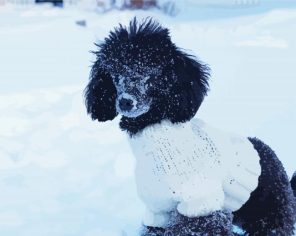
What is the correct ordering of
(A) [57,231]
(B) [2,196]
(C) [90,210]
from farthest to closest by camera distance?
(B) [2,196]
(C) [90,210]
(A) [57,231]

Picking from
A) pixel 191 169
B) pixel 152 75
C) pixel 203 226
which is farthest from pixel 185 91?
pixel 203 226

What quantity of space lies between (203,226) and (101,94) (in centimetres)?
47

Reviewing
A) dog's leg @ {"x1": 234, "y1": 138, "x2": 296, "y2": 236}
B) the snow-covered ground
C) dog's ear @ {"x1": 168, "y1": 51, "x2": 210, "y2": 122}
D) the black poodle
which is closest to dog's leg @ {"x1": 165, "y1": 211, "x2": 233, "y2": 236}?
the black poodle

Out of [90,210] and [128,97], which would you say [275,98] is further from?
[128,97]

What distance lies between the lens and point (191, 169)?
1.40m

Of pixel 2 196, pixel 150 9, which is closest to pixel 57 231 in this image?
pixel 2 196

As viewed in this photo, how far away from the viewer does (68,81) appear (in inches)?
154

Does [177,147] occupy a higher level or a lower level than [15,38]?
higher

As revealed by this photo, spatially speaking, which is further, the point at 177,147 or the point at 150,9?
the point at 150,9

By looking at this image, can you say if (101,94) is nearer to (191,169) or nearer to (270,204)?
(191,169)

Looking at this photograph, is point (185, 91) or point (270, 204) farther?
point (270, 204)

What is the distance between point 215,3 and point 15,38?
8.60 feet

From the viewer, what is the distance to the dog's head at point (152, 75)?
4.53ft

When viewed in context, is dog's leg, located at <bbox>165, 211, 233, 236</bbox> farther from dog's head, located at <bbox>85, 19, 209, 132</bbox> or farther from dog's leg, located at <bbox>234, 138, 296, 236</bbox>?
dog's head, located at <bbox>85, 19, 209, 132</bbox>
